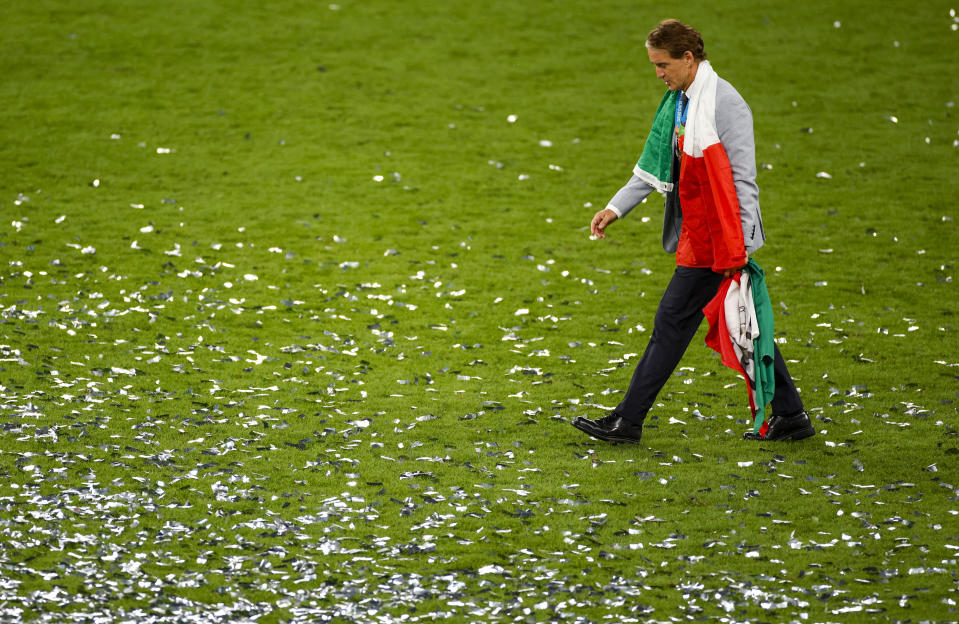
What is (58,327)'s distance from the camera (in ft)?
28.4

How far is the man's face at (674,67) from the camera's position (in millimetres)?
5863

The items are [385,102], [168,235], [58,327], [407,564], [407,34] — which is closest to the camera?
[407,564]

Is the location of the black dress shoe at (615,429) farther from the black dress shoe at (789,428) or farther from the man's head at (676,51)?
the man's head at (676,51)

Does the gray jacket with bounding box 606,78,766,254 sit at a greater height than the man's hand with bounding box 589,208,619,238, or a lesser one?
greater

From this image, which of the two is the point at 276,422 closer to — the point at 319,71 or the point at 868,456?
the point at 868,456

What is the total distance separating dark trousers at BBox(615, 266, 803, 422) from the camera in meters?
6.15

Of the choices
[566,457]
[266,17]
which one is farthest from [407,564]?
[266,17]

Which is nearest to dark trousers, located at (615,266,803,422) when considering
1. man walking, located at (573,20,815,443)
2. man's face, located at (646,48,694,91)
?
man walking, located at (573,20,815,443)

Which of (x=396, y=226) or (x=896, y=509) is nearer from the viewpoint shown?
(x=896, y=509)

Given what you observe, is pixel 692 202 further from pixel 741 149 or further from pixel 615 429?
pixel 615 429

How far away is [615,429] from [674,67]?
2239mm

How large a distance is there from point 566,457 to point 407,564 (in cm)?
165

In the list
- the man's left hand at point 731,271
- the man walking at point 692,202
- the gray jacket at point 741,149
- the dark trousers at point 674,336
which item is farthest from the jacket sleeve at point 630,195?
the man's left hand at point 731,271

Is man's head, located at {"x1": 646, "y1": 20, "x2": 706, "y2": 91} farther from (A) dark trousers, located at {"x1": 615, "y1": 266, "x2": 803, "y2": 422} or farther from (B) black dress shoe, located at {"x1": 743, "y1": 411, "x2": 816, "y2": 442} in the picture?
(B) black dress shoe, located at {"x1": 743, "y1": 411, "x2": 816, "y2": 442}
